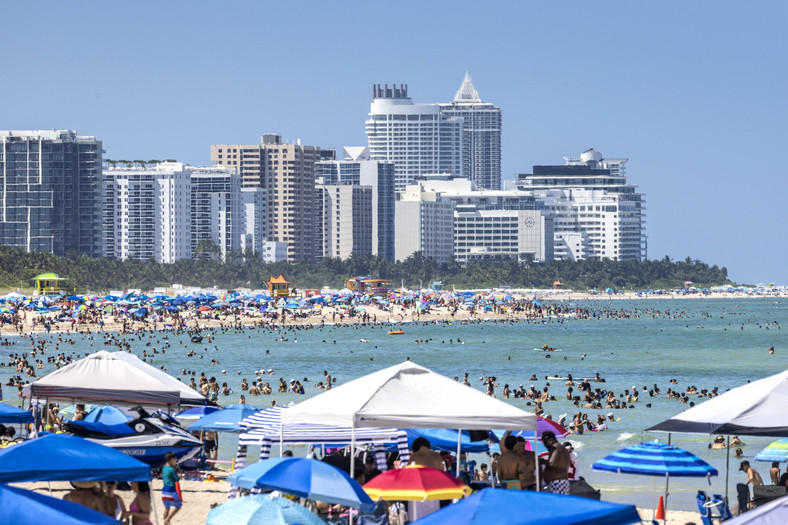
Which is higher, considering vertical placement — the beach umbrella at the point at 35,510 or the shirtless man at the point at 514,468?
the beach umbrella at the point at 35,510

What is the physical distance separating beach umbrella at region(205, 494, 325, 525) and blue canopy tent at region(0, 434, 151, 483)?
1040 mm

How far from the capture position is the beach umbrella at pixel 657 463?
54.1 feet

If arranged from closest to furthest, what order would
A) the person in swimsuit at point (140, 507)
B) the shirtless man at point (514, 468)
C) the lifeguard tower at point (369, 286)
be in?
1. the person in swimsuit at point (140, 507)
2. the shirtless man at point (514, 468)
3. the lifeguard tower at point (369, 286)

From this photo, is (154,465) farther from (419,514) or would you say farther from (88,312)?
(88,312)

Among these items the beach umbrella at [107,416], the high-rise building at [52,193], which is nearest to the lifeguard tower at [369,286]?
the high-rise building at [52,193]

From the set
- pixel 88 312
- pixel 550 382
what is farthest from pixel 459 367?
pixel 88 312

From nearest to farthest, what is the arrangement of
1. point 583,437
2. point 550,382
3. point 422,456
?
point 422,456, point 583,437, point 550,382

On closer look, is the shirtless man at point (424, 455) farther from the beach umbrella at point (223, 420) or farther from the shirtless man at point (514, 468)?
the beach umbrella at point (223, 420)

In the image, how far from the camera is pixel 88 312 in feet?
327

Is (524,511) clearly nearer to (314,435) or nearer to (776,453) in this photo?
(314,435)

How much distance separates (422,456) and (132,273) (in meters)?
158

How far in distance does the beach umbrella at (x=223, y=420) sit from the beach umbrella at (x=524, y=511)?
45.9 ft

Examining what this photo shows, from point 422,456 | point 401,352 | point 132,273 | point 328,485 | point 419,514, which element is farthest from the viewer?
point 132,273

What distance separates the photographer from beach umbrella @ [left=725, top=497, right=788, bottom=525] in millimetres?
8742
